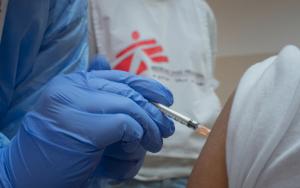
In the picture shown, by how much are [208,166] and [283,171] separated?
0.16 m

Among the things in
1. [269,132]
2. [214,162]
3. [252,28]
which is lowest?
[252,28]

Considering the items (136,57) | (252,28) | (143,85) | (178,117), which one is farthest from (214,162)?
(252,28)

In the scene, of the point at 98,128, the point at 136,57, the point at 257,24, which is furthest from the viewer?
the point at 257,24

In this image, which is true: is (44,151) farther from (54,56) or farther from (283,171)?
(283,171)

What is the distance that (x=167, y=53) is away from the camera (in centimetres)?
167

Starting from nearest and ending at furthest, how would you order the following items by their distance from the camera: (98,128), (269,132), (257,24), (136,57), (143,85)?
(269,132), (98,128), (143,85), (136,57), (257,24)

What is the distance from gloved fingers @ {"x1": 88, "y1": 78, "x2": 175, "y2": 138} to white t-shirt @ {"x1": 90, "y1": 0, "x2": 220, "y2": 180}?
0.61 metres

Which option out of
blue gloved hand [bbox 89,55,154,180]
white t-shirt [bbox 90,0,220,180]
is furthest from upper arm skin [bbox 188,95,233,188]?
white t-shirt [bbox 90,0,220,180]

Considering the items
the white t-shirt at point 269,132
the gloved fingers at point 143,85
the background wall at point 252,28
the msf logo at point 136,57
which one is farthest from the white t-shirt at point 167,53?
the white t-shirt at point 269,132

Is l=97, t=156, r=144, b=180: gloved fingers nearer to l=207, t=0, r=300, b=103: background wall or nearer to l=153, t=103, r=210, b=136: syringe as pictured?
→ l=153, t=103, r=210, b=136: syringe

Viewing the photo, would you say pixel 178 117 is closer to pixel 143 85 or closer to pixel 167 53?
pixel 143 85

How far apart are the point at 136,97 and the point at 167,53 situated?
745mm

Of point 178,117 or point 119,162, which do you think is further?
point 119,162

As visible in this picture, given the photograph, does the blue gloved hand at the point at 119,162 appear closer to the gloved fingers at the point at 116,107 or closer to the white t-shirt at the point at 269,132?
the gloved fingers at the point at 116,107
